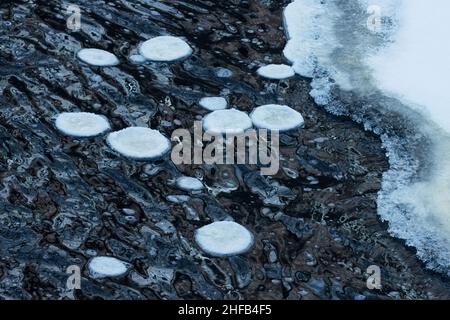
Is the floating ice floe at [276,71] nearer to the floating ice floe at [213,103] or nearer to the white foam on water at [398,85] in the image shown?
the white foam on water at [398,85]

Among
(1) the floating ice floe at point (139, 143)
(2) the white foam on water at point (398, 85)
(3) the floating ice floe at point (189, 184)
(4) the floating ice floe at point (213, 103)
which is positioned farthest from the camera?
(4) the floating ice floe at point (213, 103)

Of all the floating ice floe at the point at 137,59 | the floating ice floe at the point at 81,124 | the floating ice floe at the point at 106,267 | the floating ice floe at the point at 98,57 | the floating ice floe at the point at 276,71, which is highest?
the floating ice floe at the point at 276,71

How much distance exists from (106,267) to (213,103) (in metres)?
1.59

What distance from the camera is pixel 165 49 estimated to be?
17.2 feet

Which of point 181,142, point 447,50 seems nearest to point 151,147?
point 181,142

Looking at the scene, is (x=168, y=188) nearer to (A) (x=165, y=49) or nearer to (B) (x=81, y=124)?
(B) (x=81, y=124)

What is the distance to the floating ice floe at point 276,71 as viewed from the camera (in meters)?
5.08

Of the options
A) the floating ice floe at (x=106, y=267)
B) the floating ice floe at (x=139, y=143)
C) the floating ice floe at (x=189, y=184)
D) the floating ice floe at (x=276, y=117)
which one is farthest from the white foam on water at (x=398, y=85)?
the floating ice floe at (x=106, y=267)

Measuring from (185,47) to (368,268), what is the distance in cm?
233

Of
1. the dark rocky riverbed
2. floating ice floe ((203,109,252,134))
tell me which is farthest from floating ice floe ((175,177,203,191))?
floating ice floe ((203,109,252,134))

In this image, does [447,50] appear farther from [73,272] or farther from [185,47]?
[73,272]

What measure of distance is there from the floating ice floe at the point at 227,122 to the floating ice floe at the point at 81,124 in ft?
1.96

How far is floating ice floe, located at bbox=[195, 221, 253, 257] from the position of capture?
3588 mm

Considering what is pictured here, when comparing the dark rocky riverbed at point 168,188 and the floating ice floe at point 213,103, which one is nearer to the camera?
the dark rocky riverbed at point 168,188
